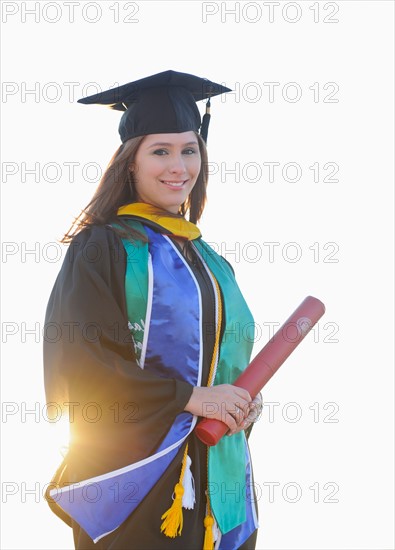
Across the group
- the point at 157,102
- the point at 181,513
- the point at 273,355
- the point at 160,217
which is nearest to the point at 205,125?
the point at 157,102

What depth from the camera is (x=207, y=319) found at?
3.12 m

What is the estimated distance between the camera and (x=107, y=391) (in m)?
2.92

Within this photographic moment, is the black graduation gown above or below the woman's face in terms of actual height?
below

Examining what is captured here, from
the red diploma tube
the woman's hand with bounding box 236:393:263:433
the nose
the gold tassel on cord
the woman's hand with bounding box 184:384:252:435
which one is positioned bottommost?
the gold tassel on cord

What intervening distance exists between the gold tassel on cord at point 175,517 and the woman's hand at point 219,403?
23cm

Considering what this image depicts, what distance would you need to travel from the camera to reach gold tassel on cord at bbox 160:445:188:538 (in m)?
2.92

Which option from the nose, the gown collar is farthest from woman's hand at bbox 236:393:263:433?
the nose

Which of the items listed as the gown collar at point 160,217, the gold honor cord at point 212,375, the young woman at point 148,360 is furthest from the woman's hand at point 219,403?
the gown collar at point 160,217

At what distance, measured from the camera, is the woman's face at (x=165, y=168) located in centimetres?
321

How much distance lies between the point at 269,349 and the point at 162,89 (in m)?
0.99

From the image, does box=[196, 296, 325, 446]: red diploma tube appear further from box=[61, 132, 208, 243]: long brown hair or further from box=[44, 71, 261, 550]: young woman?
box=[61, 132, 208, 243]: long brown hair

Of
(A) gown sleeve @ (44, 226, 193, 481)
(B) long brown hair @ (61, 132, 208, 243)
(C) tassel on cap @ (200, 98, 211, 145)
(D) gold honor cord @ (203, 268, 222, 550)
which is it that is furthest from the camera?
(C) tassel on cap @ (200, 98, 211, 145)

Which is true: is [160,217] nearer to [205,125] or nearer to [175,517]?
[205,125]

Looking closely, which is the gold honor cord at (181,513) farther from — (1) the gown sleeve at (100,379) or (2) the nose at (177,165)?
(2) the nose at (177,165)
